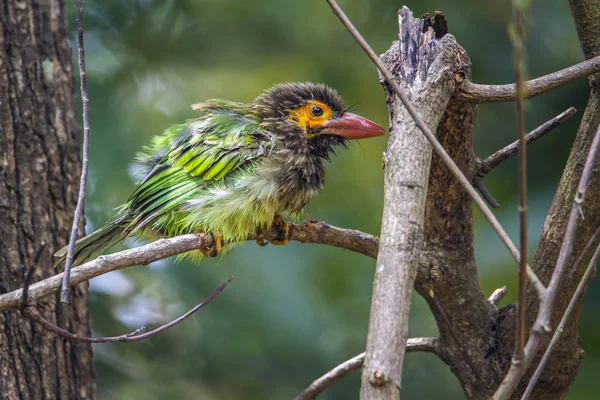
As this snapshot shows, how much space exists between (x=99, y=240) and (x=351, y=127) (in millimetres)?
1170

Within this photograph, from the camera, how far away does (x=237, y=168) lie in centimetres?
307

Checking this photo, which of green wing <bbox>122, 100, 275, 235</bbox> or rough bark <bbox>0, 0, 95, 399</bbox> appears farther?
green wing <bbox>122, 100, 275, 235</bbox>

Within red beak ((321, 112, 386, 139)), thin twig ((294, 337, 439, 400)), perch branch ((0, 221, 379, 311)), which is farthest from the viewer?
red beak ((321, 112, 386, 139))

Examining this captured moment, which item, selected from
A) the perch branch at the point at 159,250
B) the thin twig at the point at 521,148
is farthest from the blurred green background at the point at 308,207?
the thin twig at the point at 521,148

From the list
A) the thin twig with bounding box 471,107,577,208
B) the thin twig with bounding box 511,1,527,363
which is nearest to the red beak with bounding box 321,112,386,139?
the thin twig with bounding box 471,107,577,208

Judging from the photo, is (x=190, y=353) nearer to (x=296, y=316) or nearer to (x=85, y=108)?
(x=296, y=316)

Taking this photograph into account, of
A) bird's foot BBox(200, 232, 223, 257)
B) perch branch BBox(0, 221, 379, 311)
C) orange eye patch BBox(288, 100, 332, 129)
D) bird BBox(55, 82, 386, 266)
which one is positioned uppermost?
orange eye patch BBox(288, 100, 332, 129)

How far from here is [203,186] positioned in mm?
3076

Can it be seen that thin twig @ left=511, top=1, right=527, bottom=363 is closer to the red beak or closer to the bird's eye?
the red beak

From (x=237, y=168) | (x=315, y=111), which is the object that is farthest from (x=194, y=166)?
(x=315, y=111)

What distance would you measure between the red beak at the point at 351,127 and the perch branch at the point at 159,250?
0.54 metres

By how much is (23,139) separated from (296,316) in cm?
209

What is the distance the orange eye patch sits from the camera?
10.8 feet

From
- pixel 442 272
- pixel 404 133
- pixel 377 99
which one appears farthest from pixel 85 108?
pixel 377 99
